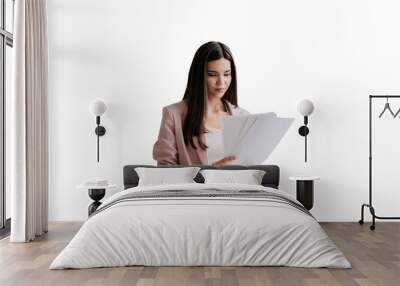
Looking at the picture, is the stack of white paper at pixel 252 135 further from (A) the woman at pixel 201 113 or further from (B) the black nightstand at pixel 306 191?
(B) the black nightstand at pixel 306 191

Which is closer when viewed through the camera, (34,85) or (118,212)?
(118,212)

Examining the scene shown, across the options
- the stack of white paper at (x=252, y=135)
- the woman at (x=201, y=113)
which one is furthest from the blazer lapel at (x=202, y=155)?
the stack of white paper at (x=252, y=135)

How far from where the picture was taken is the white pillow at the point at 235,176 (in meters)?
6.16

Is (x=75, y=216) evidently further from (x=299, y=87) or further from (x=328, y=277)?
(x=328, y=277)

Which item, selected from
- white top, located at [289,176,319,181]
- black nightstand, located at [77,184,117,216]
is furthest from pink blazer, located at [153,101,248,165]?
white top, located at [289,176,319,181]

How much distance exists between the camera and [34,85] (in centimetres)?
588

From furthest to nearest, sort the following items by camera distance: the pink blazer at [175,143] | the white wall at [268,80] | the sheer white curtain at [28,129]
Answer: the white wall at [268,80] → the pink blazer at [175,143] → the sheer white curtain at [28,129]

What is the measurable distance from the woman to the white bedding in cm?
233

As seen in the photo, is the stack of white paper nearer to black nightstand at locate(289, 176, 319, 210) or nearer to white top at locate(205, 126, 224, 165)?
white top at locate(205, 126, 224, 165)

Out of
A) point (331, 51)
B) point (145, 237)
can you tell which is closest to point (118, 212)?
point (145, 237)

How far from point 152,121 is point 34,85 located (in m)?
1.53

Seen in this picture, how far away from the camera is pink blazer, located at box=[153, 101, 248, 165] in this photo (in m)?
6.67

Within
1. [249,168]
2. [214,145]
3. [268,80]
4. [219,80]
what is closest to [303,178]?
[249,168]

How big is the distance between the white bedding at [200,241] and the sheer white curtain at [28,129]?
144 cm
